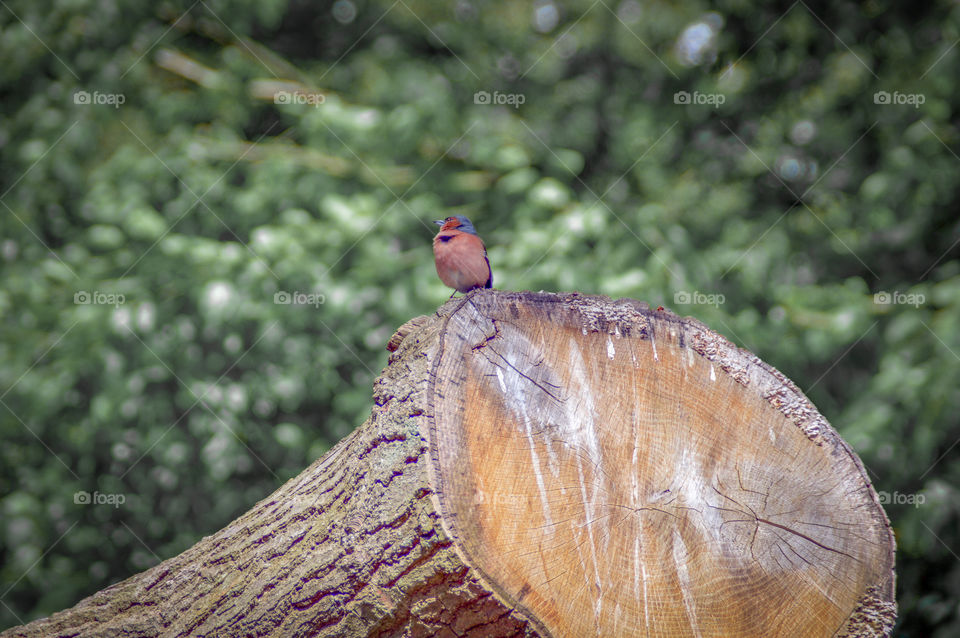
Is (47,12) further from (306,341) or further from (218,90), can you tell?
(306,341)

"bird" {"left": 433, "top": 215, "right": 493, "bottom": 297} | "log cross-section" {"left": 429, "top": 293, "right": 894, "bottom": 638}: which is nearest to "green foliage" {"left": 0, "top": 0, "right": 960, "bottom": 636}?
"bird" {"left": 433, "top": 215, "right": 493, "bottom": 297}

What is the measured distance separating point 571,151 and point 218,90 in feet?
6.05

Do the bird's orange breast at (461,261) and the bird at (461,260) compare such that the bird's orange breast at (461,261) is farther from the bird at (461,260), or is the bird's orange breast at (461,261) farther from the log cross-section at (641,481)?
the log cross-section at (641,481)

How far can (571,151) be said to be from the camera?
3.37 metres

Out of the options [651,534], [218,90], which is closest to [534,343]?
[651,534]

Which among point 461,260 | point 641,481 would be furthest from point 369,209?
point 641,481

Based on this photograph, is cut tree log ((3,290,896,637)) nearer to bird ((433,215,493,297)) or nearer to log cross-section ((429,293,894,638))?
log cross-section ((429,293,894,638))

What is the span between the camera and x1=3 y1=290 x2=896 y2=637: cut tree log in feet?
4.34

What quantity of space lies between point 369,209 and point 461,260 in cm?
96

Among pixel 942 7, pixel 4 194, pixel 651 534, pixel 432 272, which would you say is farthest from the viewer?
pixel 4 194

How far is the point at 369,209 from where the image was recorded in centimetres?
322

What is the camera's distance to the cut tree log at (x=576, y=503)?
1.32m

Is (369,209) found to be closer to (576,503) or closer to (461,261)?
(461,261)

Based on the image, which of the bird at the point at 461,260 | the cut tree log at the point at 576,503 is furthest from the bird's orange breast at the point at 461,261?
the cut tree log at the point at 576,503
